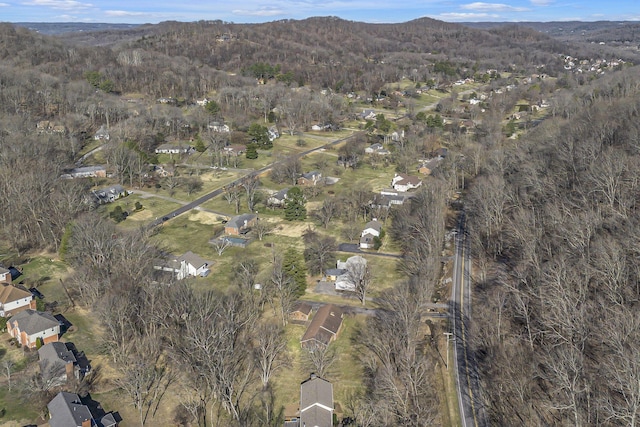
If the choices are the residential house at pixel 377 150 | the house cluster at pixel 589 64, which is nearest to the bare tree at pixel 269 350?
the residential house at pixel 377 150

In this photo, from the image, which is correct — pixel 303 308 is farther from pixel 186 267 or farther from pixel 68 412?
pixel 68 412

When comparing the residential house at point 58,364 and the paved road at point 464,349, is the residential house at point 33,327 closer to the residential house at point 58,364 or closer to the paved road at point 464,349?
the residential house at point 58,364

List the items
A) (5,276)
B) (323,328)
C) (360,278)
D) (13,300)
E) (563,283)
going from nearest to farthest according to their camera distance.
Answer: (563,283)
(323,328)
(13,300)
(360,278)
(5,276)

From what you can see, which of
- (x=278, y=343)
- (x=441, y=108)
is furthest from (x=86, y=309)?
(x=441, y=108)

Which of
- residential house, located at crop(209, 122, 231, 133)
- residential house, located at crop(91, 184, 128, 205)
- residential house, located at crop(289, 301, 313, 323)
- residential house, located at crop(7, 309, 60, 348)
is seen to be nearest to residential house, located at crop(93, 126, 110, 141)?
residential house, located at crop(209, 122, 231, 133)

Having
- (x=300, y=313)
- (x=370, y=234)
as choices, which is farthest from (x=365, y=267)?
(x=370, y=234)

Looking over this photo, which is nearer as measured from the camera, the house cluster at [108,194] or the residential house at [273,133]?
the house cluster at [108,194]
